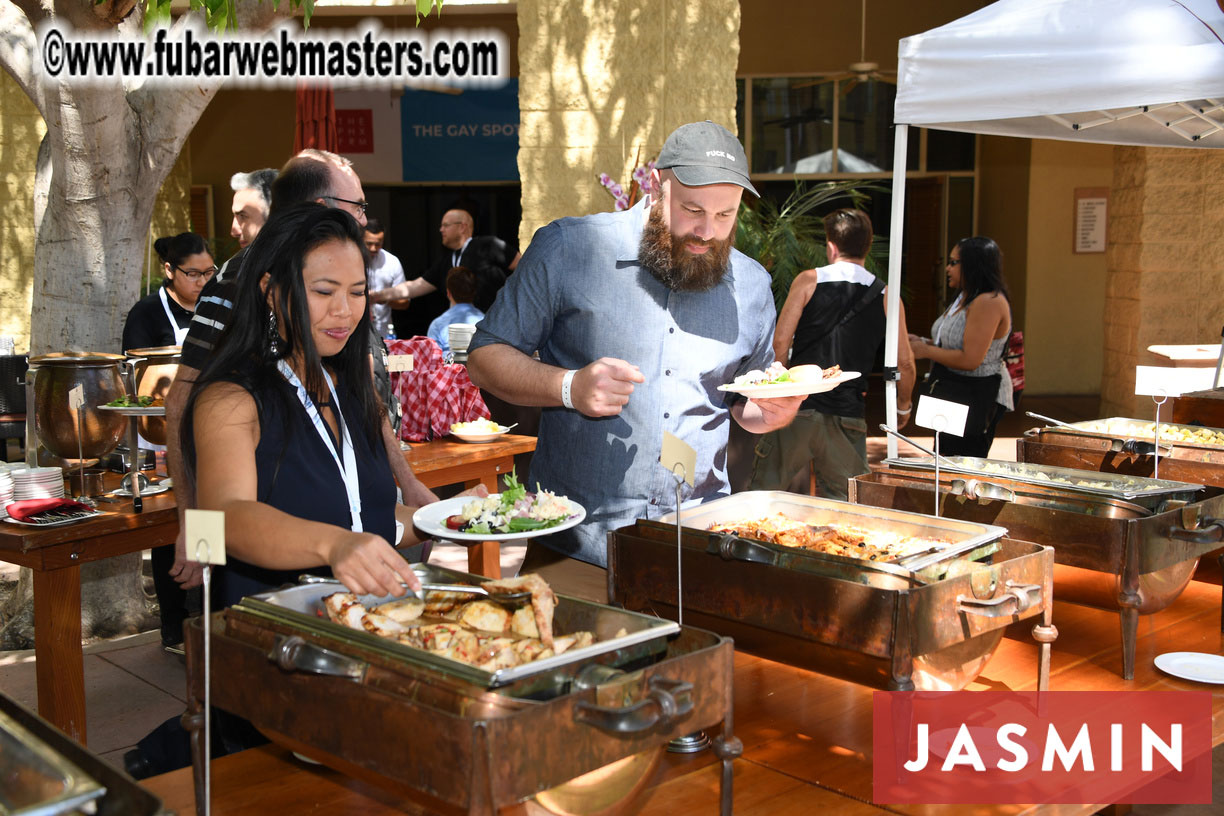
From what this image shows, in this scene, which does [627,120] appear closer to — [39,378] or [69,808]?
[39,378]

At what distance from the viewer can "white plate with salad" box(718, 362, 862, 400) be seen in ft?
7.18

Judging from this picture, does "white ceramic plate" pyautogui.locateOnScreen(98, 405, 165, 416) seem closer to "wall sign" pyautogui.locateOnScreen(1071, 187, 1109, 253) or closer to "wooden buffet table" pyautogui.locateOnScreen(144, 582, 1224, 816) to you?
"wooden buffet table" pyautogui.locateOnScreen(144, 582, 1224, 816)

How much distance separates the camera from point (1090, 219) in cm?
1038

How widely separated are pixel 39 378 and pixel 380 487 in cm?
162

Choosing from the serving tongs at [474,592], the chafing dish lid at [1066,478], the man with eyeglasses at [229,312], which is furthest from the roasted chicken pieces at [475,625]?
the chafing dish lid at [1066,478]

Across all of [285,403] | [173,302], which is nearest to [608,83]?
[173,302]

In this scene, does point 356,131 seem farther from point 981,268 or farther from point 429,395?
point 981,268

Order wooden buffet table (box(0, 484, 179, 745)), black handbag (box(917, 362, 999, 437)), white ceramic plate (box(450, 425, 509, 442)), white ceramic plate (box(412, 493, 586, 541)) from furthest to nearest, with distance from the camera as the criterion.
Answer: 1. black handbag (box(917, 362, 999, 437))
2. white ceramic plate (box(450, 425, 509, 442))
3. wooden buffet table (box(0, 484, 179, 745))
4. white ceramic plate (box(412, 493, 586, 541))

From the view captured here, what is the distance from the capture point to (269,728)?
1.35 metres

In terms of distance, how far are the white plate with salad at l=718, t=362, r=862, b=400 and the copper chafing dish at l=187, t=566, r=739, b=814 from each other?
0.86 meters

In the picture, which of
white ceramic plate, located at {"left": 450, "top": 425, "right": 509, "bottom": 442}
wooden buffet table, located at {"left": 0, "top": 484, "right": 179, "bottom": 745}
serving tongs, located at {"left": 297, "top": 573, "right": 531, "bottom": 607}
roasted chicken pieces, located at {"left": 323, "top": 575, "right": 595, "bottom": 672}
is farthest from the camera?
white ceramic plate, located at {"left": 450, "top": 425, "right": 509, "bottom": 442}

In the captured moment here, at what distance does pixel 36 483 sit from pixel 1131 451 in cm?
294

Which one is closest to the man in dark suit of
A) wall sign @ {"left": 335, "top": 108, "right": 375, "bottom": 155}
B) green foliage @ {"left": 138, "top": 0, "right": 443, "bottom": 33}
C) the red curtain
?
the red curtain

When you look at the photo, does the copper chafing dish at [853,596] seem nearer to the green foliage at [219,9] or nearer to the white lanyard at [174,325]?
the green foliage at [219,9]
